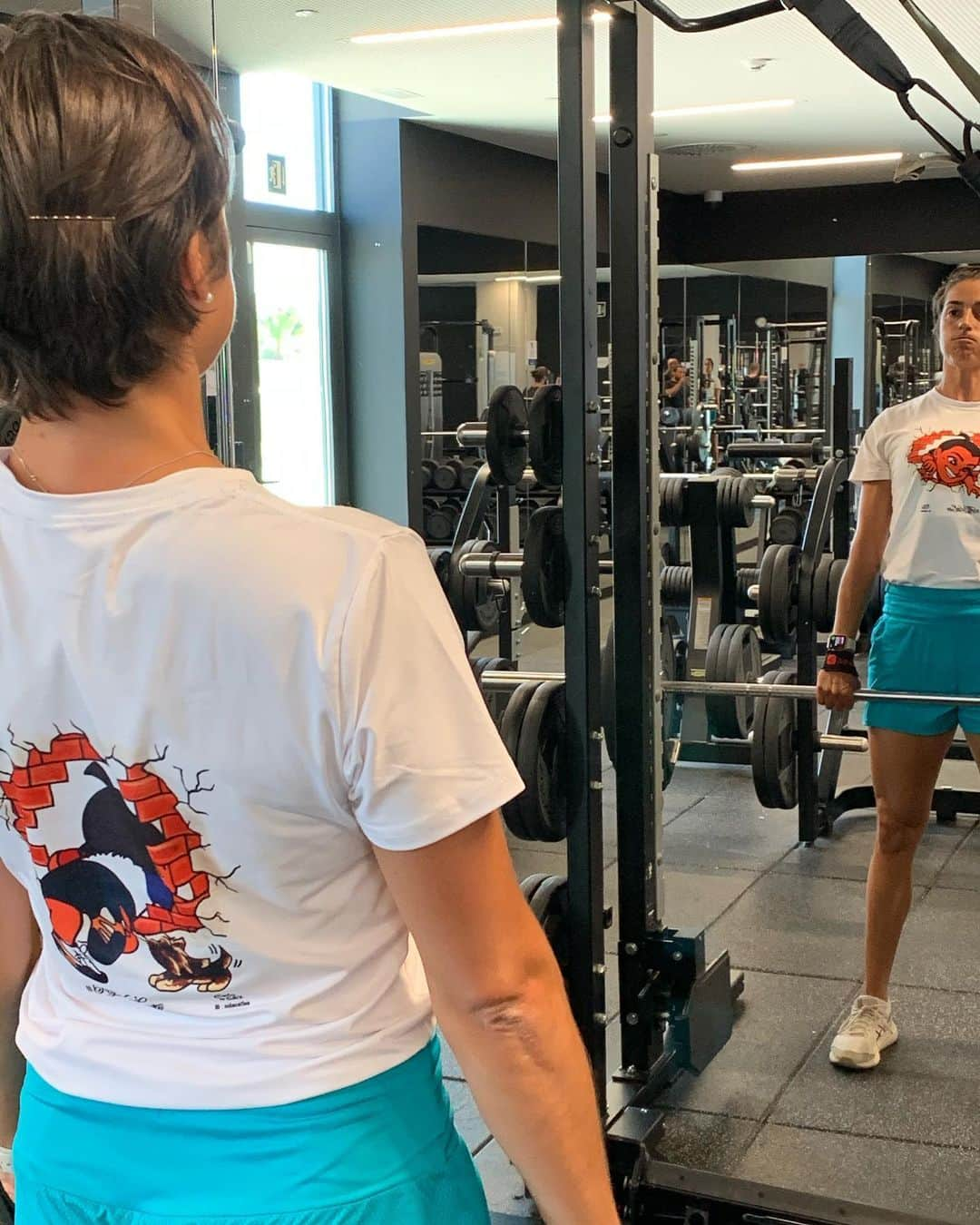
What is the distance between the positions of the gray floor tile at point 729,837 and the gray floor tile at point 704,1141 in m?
1.56

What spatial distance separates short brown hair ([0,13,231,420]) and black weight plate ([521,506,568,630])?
1.38 meters

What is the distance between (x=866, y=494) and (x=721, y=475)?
2.04 metres

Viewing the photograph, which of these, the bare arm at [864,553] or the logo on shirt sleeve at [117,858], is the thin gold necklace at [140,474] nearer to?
the logo on shirt sleeve at [117,858]

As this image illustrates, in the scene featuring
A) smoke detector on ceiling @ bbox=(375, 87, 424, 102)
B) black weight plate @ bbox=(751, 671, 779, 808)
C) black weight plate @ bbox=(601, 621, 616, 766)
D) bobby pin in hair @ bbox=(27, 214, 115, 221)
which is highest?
smoke detector on ceiling @ bbox=(375, 87, 424, 102)

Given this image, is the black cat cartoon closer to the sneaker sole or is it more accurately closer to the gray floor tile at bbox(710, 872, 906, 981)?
the sneaker sole

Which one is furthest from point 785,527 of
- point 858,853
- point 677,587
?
point 858,853

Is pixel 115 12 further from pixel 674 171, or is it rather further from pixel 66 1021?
pixel 674 171

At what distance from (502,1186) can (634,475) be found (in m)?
1.26

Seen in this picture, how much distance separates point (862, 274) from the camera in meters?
10.7

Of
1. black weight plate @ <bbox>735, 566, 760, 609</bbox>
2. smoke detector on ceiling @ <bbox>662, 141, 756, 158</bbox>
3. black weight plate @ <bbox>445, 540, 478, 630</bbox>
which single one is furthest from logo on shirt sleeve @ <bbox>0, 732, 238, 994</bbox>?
smoke detector on ceiling @ <bbox>662, 141, 756, 158</bbox>

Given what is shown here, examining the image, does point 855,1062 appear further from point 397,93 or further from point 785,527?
point 397,93

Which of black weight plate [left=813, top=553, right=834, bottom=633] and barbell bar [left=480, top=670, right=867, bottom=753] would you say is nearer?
barbell bar [left=480, top=670, right=867, bottom=753]

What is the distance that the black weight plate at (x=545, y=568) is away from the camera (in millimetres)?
2084

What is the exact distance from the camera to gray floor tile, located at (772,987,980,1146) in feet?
8.30
